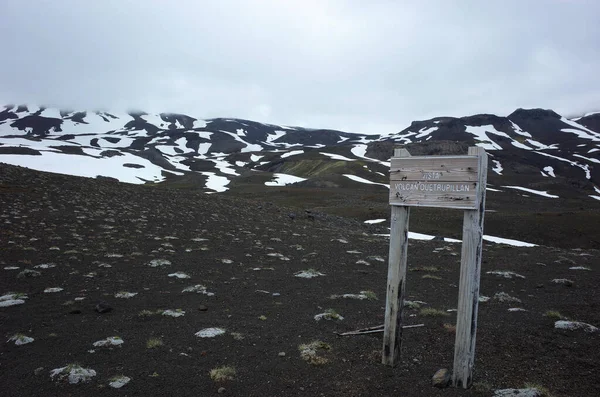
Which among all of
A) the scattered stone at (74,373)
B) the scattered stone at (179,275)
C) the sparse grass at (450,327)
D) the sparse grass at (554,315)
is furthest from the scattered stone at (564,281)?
the scattered stone at (74,373)

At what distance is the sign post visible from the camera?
6887 mm

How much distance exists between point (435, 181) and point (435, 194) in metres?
0.25

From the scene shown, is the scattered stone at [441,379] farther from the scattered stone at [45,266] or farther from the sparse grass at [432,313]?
the scattered stone at [45,266]

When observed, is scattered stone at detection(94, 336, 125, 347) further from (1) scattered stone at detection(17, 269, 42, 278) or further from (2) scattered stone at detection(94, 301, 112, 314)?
(1) scattered stone at detection(17, 269, 42, 278)

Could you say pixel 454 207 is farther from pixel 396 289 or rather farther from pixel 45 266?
pixel 45 266

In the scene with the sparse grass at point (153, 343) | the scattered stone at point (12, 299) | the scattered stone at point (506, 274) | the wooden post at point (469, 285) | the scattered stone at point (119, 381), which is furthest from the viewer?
the scattered stone at point (506, 274)

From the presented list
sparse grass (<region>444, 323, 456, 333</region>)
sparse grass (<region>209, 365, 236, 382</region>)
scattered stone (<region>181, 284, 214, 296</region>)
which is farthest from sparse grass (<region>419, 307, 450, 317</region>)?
scattered stone (<region>181, 284, 214, 296</region>)

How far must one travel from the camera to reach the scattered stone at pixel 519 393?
22.0 ft

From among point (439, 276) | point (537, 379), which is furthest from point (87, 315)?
point (439, 276)

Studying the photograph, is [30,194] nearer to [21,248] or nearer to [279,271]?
[21,248]

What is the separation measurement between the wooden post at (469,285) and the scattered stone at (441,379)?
16 cm

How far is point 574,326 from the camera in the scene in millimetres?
9906

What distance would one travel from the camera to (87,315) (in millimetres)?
10836

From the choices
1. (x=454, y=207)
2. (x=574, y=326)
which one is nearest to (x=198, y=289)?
(x=454, y=207)
